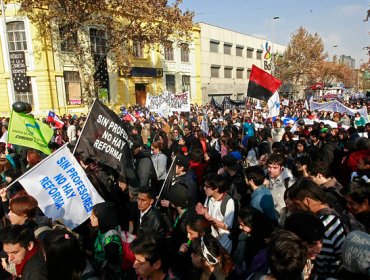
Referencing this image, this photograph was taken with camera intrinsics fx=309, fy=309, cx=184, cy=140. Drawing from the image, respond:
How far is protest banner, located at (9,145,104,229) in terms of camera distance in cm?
360

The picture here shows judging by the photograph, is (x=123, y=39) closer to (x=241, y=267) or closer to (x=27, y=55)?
(x=27, y=55)

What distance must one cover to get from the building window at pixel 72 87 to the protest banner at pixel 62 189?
66.6 ft

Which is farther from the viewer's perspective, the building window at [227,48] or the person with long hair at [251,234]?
the building window at [227,48]

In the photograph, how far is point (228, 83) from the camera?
135ft

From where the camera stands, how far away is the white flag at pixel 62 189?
3.61 metres

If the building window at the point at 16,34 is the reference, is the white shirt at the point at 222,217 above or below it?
below

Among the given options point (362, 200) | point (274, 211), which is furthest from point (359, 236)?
point (274, 211)

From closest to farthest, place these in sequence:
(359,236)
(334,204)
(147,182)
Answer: (359,236)
(334,204)
(147,182)

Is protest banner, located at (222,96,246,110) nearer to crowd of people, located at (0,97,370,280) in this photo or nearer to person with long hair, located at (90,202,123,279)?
crowd of people, located at (0,97,370,280)

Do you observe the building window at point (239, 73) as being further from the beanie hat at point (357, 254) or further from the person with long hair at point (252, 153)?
the beanie hat at point (357, 254)

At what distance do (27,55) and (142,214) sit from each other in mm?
20951

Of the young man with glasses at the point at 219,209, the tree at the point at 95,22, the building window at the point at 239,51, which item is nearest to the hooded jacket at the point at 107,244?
the young man with glasses at the point at 219,209

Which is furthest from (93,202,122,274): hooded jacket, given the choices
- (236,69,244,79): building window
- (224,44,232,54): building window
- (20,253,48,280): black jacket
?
(236,69,244,79): building window

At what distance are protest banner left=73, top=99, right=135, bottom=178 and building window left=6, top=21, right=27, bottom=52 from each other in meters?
20.0
